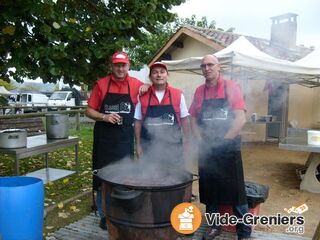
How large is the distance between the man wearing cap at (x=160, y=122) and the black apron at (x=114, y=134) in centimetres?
15

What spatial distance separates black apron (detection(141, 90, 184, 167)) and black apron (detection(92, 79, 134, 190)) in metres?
0.22

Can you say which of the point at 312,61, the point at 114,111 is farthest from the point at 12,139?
the point at 312,61

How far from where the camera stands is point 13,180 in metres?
3.47

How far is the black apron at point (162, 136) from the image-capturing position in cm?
343

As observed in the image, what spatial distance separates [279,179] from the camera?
630 cm

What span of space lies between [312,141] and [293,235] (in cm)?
178

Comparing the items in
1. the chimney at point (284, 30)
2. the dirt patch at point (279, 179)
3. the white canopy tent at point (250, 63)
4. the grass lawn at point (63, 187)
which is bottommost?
the dirt patch at point (279, 179)

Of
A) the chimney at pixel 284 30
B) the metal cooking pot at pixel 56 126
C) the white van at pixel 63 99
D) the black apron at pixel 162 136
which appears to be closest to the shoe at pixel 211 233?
the black apron at pixel 162 136

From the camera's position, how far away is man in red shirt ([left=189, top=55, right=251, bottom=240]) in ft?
10.8

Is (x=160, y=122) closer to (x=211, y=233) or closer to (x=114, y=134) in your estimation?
(x=114, y=134)

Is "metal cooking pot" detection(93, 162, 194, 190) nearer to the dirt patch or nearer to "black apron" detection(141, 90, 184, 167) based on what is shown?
"black apron" detection(141, 90, 184, 167)

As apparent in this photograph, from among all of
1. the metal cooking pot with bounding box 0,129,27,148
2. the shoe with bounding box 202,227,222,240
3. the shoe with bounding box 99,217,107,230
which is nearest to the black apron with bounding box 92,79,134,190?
the shoe with bounding box 99,217,107,230

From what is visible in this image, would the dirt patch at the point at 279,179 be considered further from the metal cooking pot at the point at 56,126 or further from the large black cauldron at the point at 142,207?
the metal cooking pot at the point at 56,126

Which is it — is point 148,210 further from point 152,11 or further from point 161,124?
point 152,11
